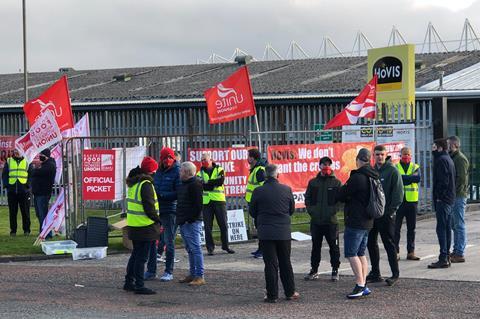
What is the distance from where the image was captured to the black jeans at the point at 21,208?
1970 centimetres

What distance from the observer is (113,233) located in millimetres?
19125

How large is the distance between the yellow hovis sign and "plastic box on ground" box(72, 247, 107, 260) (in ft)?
34.7

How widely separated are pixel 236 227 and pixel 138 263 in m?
5.85

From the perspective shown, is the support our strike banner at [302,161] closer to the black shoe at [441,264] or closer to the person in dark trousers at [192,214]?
the black shoe at [441,264]

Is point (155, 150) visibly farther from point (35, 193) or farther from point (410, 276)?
point (410, 276)

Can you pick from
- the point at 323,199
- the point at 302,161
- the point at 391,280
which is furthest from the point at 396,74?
the point at 391,280

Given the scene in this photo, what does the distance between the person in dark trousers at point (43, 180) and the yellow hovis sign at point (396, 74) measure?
372 inches

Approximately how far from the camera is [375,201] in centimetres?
1159

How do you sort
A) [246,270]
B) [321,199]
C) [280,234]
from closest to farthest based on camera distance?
[280,234], [321,199], [246,270]

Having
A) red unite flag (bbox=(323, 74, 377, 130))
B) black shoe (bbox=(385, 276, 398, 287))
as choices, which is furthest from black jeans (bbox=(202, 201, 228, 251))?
red unite flag (bbox=(323, 74, 377, 130))

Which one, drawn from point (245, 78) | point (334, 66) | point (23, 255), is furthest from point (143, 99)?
point (23, 255)

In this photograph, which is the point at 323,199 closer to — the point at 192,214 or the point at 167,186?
the point at 192,214

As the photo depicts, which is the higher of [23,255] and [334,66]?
[334,66]

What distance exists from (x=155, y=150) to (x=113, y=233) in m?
3.73
